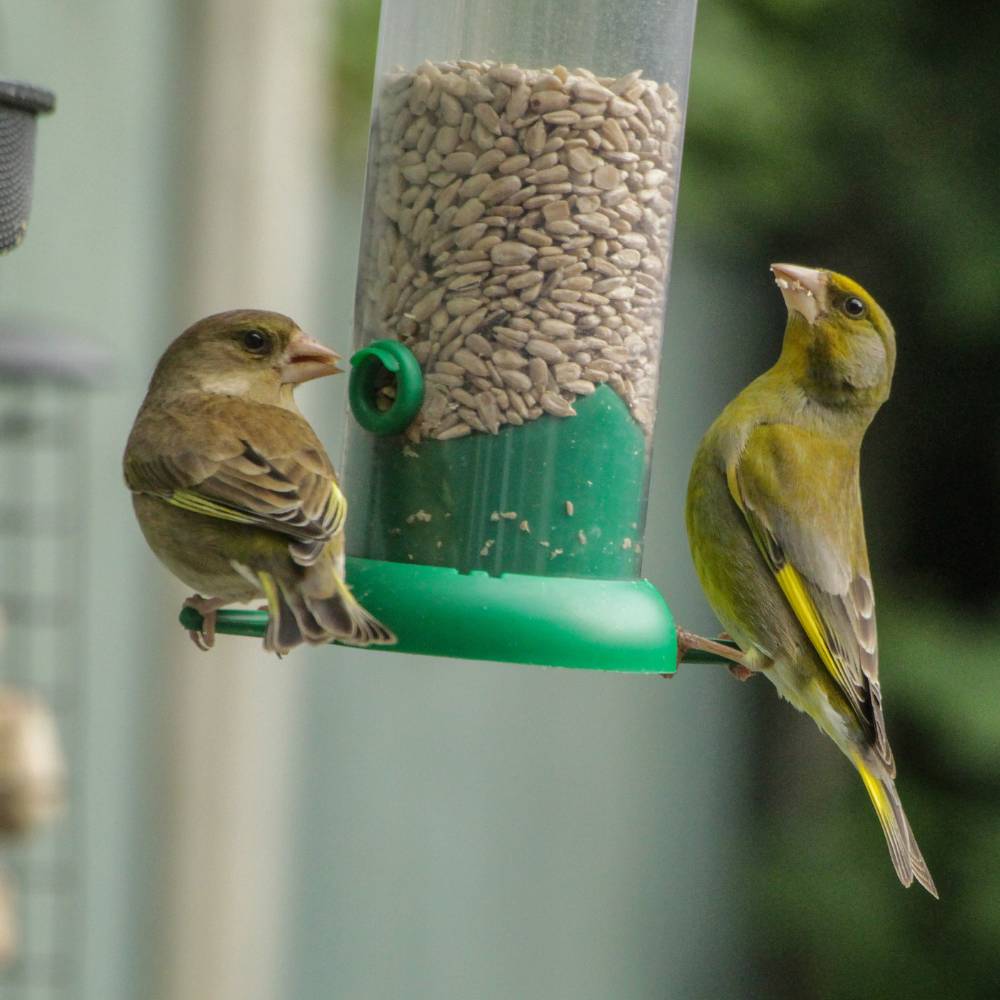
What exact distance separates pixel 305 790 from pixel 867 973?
3.07 metres

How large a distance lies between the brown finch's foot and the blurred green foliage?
Result: 5073mm

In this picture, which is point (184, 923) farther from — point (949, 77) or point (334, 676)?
point (949, 77)

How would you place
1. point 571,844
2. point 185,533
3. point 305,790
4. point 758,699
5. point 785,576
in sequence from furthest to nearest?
point 758,699
point 571,844
point 305,790
point 785,576
point 185,533

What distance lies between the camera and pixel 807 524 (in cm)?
435

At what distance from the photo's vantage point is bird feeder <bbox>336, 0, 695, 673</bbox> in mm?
3580

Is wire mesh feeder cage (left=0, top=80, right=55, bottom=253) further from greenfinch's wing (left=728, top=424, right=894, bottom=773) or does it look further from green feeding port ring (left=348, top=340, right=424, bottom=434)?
greenfinch's wing (left=728, top=424, right=894, bottom=773)

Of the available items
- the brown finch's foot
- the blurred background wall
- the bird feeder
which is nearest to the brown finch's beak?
the bird feeder

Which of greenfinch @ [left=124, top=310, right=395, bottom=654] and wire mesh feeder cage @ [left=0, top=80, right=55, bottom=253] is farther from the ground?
wire mesh feeder cage @ [left=0, top=80, right=55, bottom=253]

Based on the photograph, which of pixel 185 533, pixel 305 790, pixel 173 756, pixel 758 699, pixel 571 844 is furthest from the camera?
pixel 758 699

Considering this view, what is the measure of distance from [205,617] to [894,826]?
1624 mm

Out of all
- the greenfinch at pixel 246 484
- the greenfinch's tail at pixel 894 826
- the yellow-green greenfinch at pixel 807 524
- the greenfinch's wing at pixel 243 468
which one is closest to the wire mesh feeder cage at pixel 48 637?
the greenfinch at pixel 246 484

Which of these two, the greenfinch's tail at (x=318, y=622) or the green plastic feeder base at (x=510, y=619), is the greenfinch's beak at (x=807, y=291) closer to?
the green plastic feeder base at (x=510, y=619)

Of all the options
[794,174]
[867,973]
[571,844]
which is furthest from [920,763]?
[794,174]

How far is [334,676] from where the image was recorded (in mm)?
7668
